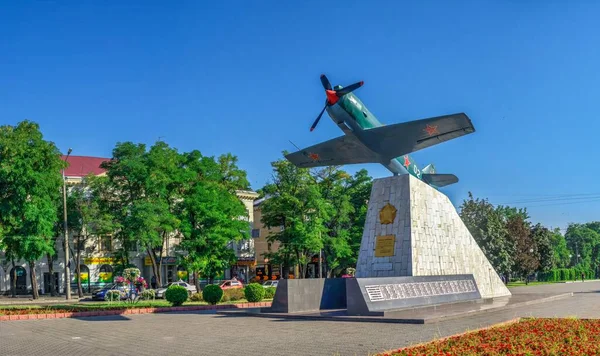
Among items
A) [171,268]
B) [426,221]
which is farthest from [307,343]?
[171,268]

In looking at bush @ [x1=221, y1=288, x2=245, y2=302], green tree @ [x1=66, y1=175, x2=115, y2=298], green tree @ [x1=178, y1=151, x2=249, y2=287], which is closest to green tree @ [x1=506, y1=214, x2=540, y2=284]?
green tree @ [x1=178, y1=151, x2=249, y2=287]

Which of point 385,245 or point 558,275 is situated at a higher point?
point 385,245

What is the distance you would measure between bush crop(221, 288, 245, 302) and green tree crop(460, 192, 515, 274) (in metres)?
27.0

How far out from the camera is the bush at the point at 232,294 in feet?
101

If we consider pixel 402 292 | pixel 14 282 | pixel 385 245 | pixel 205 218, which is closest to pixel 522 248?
pixel 205 218

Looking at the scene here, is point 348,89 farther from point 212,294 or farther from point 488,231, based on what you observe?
point 488,231

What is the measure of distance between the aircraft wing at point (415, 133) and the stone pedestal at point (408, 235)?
5.93 ft

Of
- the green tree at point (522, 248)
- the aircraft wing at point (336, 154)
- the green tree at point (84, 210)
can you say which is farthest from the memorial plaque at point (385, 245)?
the green tree at point (522, 248)

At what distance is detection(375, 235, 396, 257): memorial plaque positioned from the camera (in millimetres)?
23203

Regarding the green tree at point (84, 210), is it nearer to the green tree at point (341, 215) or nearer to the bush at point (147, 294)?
the bush at point (147, 294)

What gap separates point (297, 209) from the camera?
153ft

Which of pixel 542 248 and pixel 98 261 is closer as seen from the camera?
pixel 98 261

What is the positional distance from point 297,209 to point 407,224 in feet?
79.0

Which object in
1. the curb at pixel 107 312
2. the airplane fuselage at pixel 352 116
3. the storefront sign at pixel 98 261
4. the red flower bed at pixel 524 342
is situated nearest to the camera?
the red flower bed at pixel 524 342
